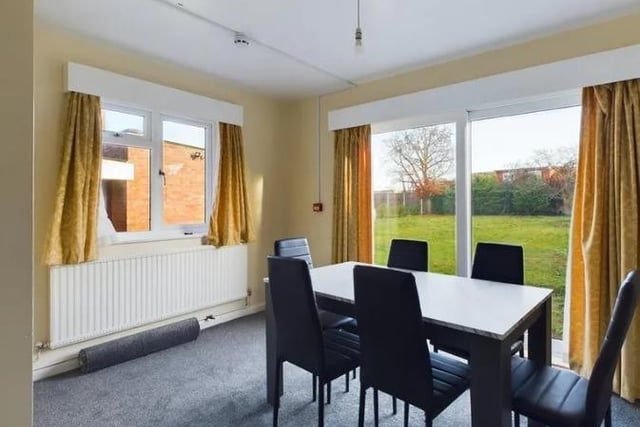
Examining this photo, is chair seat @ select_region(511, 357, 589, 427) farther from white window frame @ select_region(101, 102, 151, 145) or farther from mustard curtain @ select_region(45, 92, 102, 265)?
white window frame @ select_region(101, 102, 151, 145)

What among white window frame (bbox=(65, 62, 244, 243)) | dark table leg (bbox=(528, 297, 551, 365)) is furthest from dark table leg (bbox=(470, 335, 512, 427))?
white window frame (bbox=(65, 62, 244, 243))

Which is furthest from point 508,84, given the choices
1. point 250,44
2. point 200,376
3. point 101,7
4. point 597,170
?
point 200,376

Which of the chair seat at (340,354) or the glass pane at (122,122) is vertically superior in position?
the glass pane at (122,122)

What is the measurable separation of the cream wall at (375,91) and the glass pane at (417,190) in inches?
19.0

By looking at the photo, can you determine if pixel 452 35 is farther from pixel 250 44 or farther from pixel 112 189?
pixel 112 189

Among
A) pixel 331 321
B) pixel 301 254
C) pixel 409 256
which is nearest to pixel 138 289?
pixel 301 254

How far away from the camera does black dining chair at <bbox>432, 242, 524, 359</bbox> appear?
238 centimetres

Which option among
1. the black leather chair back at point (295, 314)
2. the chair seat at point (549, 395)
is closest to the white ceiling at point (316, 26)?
the black leather chair back at point (295, 314)

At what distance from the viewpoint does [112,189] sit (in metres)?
3.18

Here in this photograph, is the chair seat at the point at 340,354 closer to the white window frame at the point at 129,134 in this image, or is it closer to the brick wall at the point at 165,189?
the brick wall at the point at 165,189

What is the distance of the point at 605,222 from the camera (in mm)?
2541

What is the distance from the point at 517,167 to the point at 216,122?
2931mm

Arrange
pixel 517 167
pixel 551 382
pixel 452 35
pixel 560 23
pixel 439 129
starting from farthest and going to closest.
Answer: pixel 439 129 → pixel 517 167 → pixel 452 35 → pixel 560 23 → pixel 551 382

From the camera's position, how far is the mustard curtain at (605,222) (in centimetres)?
242
